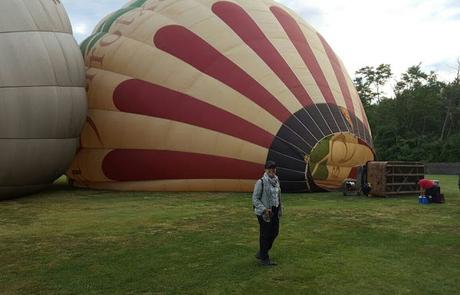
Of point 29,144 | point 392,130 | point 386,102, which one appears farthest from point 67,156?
point 386,102

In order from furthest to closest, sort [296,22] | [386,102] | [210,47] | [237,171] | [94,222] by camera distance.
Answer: [386,102], [296,22], [210,47], [237,171], [94,222]

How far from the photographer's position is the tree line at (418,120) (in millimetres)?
39781

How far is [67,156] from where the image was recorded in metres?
13.0

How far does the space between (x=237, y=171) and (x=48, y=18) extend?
5.95 metres

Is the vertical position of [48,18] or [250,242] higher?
[48,18]

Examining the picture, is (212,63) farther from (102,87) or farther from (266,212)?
(266,212)

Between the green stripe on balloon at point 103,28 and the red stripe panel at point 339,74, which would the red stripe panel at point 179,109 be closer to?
the green stripe on balloon at point 103,28

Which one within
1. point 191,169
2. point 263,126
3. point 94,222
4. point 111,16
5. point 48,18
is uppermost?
point 111,16

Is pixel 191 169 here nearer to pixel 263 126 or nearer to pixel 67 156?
pixel 263 126

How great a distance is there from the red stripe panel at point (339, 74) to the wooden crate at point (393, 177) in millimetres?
2317

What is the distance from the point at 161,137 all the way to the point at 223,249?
7022mm

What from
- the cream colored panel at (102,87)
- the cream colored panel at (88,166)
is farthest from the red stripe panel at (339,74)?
the cream colored panel at (88,166)

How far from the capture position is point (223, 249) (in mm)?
6473

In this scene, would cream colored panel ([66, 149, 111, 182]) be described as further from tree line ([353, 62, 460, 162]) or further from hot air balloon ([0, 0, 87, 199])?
tree line ([353, 62, 460, 162])
